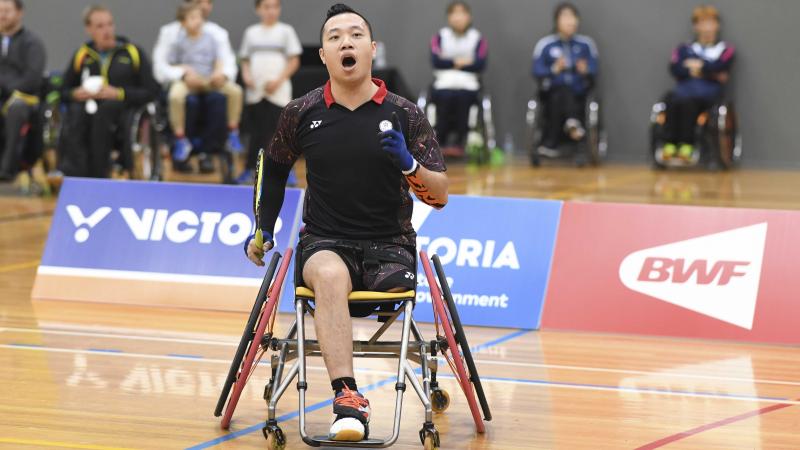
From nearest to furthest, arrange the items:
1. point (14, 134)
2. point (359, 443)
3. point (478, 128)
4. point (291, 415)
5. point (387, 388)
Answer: point (359, 443)
point (291, 415)
point (387, 388)
point (14, 134)
point (478, 128)

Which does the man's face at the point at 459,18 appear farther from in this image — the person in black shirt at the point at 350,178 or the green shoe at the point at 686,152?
the person in black shirt at the point at 350,178

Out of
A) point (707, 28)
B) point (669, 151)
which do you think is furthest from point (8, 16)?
point (707, 28)

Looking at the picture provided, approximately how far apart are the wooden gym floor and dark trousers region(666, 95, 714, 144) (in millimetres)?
7600

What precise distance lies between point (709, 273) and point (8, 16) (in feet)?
24.1

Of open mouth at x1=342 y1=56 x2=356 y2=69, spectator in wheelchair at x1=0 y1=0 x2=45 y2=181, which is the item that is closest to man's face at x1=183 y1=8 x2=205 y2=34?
spectator in wheelchair at x1=0 y1=0 x2=45 y2=181

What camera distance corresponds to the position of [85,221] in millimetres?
7168

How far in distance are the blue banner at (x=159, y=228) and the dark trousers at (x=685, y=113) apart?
750 cm

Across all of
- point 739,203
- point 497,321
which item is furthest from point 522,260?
point 739,203

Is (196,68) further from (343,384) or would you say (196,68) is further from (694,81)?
(343,384)

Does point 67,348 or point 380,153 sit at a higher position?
point 380,153

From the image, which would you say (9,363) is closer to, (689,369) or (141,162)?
(689,369)

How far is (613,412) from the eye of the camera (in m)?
4.84

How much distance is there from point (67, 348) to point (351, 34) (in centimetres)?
233

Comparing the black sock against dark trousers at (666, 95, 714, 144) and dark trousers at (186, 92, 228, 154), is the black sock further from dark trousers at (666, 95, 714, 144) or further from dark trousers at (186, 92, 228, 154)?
dark trousers at (666, 95, 714, 144)
